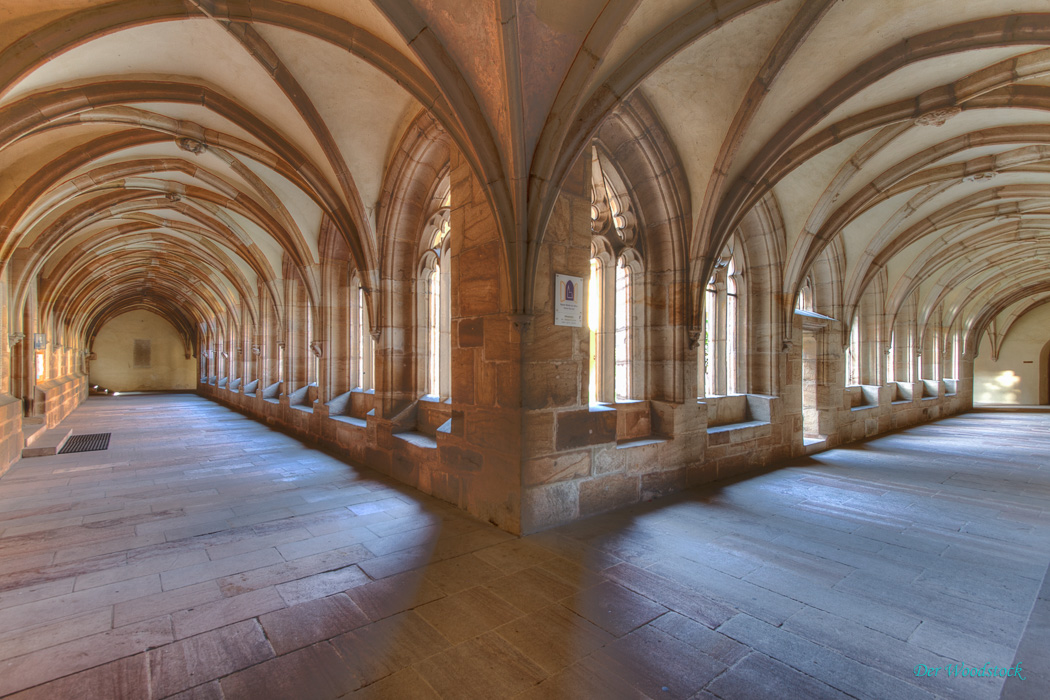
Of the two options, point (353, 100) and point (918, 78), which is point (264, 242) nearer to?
point (353, 100)

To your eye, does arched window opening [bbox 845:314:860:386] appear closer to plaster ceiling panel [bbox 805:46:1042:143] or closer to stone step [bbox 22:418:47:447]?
plaster ceiling panel [bbox 805:46:1042:143]

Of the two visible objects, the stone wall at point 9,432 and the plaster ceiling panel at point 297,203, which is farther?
the plaster ceiling panel at point 297,203

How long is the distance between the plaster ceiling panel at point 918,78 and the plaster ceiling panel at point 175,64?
5429 millimetres

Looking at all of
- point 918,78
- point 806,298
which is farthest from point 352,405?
point 806,298

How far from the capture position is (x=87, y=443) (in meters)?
7.46

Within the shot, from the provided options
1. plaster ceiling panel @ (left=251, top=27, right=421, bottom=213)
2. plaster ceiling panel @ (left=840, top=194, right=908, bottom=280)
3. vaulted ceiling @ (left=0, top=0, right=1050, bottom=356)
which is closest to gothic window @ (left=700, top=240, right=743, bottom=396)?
vaulted ceiling @ (left=0, top=0, right=1050, bottom=356)

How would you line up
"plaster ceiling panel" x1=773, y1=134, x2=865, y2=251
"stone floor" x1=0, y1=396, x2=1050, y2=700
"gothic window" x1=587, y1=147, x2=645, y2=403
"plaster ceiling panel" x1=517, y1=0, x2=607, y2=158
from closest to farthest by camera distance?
"stone floor" x1=0, y1=396, x2=1050, y2=700, "plaster ceiling panel" x1=517, y1=0, x2=607, y2=158, "gothic window" x1=587, y1=147, x2=645, y2=403, "plaster ceiling panel" x1=773, y1=134, x2=865, y2=251

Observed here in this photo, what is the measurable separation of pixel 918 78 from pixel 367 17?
474 cm

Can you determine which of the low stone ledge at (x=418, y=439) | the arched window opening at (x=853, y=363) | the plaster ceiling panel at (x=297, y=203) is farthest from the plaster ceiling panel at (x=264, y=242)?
the arched window opening at (x=853, y=363)

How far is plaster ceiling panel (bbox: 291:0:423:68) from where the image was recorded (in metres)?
3.30

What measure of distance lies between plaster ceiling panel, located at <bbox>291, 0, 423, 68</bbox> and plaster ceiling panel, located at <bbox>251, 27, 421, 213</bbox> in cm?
74

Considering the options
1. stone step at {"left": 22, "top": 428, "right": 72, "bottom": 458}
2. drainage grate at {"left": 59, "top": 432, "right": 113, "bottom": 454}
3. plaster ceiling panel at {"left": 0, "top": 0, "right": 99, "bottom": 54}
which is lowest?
drainage grate at {"left": 59, "top": 432, "right": 113, "bottom": 454}

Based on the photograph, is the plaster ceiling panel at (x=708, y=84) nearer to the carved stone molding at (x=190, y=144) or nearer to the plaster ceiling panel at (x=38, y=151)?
the carved stone molding at (x=190, y=144)

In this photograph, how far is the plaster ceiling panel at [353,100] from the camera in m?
4.17
